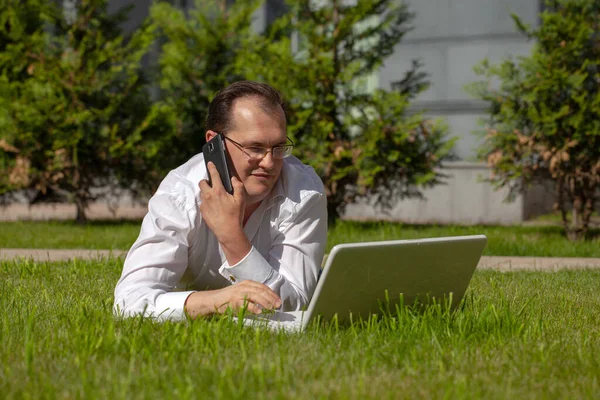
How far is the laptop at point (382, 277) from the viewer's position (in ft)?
10.5

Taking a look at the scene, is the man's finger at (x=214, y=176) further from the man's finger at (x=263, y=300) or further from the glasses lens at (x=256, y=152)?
the man's finger at (x=263, y=300)

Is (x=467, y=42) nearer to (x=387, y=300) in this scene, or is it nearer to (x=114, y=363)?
(x=387, y=300)

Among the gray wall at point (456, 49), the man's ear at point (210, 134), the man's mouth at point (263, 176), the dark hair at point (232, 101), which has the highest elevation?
the gray wall at point (456, 49)

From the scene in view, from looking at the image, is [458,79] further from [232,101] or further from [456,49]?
Answer: [232,101]

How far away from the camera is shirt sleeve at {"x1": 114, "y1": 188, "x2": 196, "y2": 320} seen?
366 centimetres

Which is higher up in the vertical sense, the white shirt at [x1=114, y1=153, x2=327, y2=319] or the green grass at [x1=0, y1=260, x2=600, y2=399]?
the white shirt at [x1=114, y1=153, x2=327, y2=319]

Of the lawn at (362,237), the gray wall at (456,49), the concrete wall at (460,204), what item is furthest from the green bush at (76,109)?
the gray wall at (456,49)

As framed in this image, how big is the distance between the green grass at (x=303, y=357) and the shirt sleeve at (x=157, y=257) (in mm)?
145

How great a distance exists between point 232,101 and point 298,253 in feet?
2.68

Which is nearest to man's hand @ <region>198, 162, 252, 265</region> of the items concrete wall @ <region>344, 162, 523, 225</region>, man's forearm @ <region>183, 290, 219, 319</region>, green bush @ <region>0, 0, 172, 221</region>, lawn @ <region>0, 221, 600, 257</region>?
man's forearm @ <region>183, 290, 219, 319</region>

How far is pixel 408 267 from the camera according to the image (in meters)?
3.46

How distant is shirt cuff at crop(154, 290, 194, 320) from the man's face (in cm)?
61

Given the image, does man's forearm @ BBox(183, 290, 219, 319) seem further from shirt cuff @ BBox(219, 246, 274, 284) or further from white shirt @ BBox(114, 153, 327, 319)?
shirt cuff @ BBox(219, 246, 274, 284)

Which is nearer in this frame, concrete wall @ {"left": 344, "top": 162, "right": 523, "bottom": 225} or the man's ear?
the man's ear
